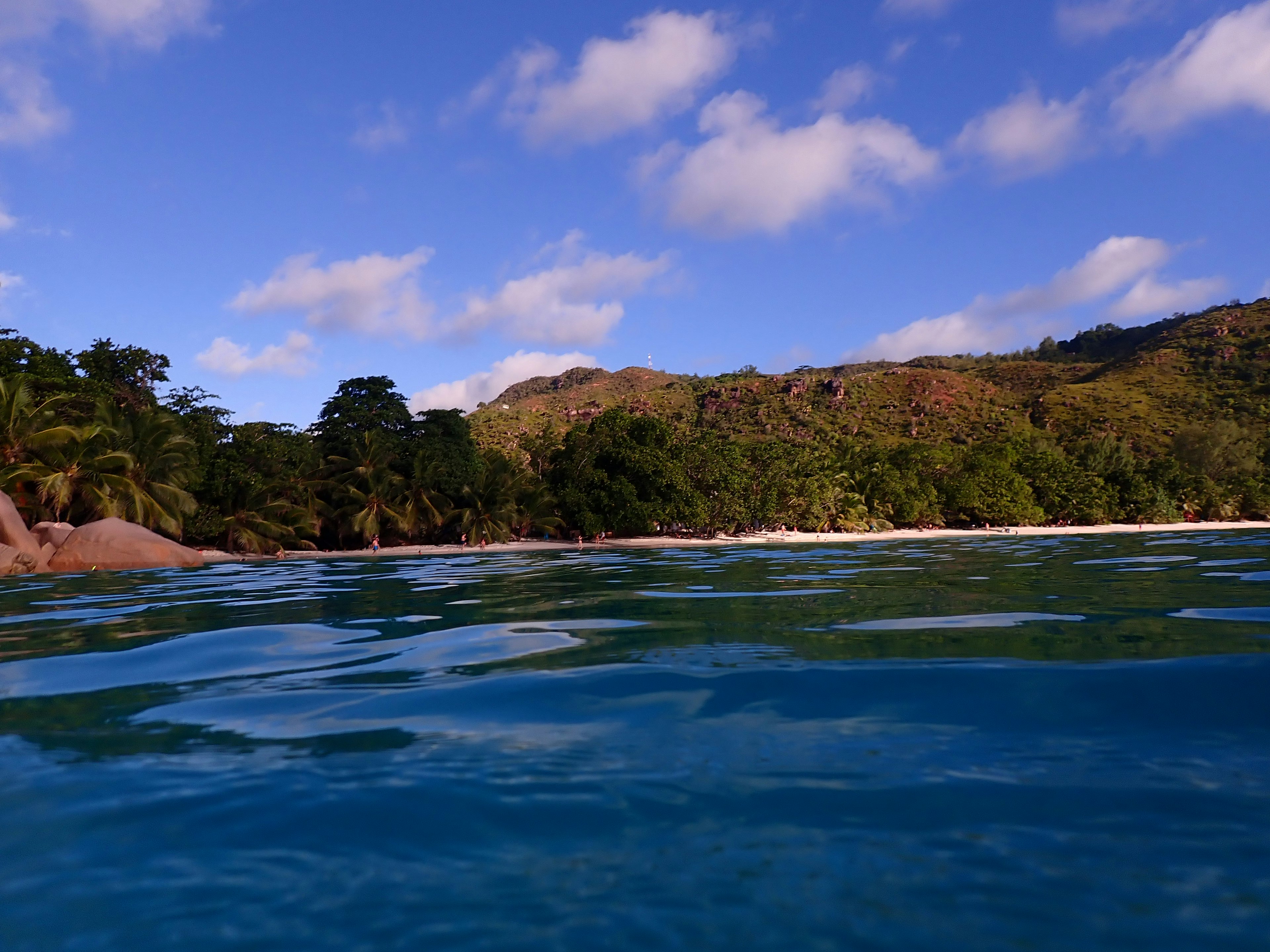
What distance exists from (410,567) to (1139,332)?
123 meters

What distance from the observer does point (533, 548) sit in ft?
109

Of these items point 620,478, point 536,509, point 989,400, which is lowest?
point 536,509

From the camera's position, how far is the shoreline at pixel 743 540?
30281 millimetres

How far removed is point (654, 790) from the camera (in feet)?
8.61

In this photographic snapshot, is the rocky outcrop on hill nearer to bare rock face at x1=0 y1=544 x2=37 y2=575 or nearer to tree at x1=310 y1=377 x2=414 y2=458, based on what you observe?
bare rock face at x1=0 y1=544 x2=37 y2=575

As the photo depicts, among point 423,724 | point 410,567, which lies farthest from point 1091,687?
point 410,567

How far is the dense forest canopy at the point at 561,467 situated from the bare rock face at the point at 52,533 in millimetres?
3040

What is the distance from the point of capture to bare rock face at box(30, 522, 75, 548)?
66.3 feet

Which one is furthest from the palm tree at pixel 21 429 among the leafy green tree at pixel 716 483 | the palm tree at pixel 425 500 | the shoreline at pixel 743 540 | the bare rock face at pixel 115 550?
the leafy green tree at pixel 716 483

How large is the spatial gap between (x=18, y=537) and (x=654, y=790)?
22288 millimetres

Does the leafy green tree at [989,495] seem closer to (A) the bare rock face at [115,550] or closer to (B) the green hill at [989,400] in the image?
(B) the green hill at [989,400]

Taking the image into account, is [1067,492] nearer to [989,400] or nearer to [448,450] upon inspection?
[989,400]

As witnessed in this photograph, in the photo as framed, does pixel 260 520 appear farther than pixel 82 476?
Yes

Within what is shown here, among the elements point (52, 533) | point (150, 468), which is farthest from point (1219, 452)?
point (52, 533)
